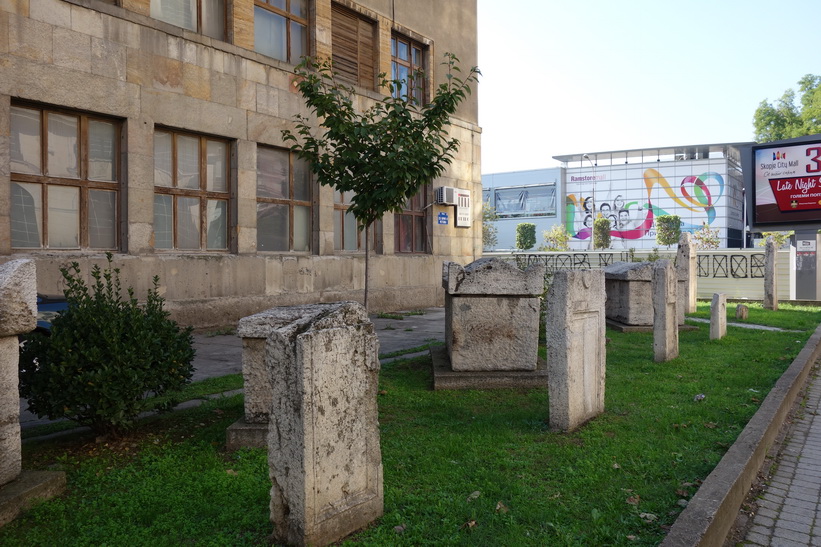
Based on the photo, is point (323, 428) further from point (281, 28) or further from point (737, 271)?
point (737, 271)

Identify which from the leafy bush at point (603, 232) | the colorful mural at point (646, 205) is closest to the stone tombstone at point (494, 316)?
the leafy bush at point (603, 232)

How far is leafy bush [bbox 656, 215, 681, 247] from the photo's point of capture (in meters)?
47.9

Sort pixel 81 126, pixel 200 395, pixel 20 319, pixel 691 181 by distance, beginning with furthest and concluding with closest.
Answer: pixel 691 181, pixel 81 126, pixel 200 395, pixel 20 319

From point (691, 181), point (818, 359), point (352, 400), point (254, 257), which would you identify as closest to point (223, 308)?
point (254, 257)

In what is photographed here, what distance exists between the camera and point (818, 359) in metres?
10.4

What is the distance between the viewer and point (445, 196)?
17.3 meters


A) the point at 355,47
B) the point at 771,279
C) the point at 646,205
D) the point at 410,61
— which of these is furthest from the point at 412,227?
the point at 646,205

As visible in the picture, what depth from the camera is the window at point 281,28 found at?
12984 mm

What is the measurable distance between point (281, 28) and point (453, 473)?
11909mm

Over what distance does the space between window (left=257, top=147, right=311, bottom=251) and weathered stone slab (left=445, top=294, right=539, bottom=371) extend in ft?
23.6

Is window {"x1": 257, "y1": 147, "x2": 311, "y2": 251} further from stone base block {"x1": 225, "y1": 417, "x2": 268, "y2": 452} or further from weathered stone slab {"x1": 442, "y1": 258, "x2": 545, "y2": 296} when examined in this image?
stone base block {"x1": 225, "y1": 417, "x2": 268, "y2": 452}

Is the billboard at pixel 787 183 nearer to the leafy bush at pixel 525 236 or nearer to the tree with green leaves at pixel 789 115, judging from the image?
the tree with green leaves at pixel 789 115

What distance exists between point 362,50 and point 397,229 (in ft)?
15.7

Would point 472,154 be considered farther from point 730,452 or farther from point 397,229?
Result: point 730,452
